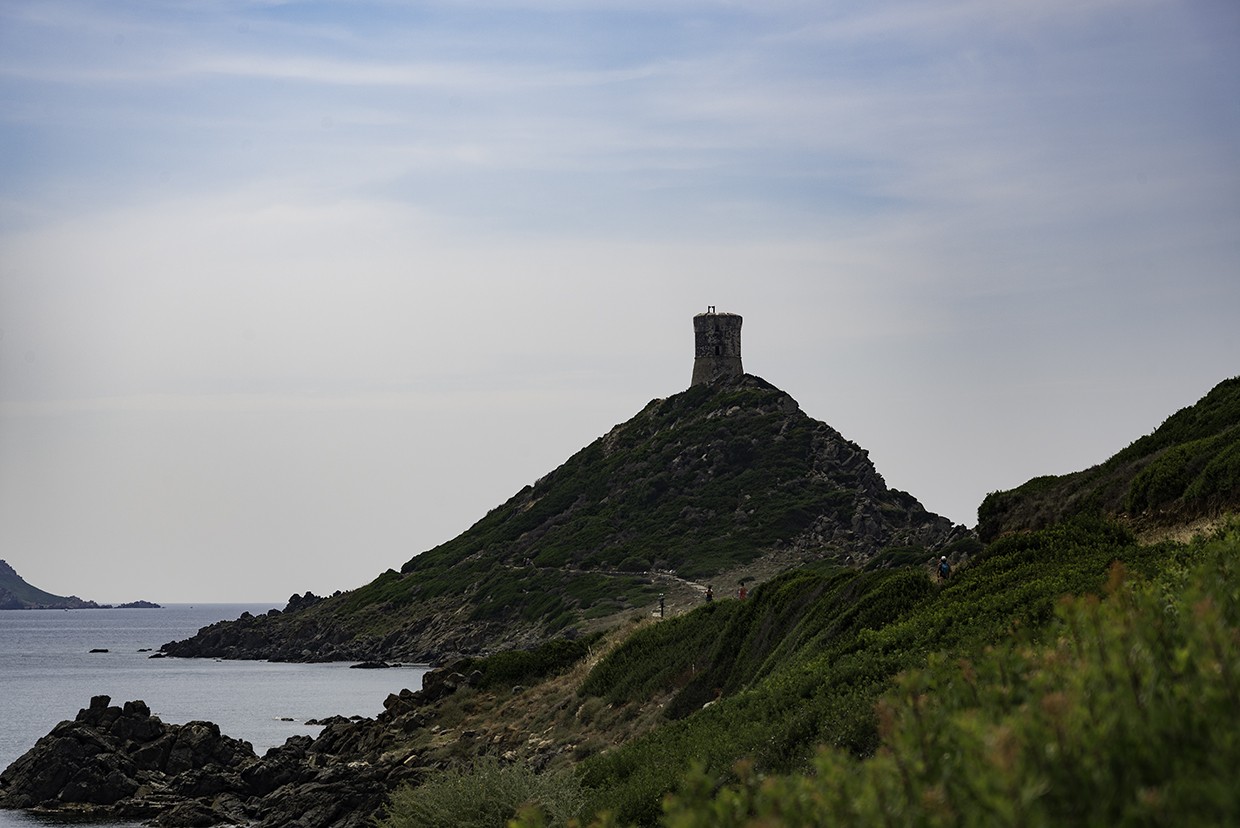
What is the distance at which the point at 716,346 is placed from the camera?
175 metres

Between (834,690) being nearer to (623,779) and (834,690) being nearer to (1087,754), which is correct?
(623,779)

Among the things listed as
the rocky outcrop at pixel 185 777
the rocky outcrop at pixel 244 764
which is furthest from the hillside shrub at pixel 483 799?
the rocky outcrop at pixel 185 777

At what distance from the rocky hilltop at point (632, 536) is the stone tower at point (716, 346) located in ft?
9.92

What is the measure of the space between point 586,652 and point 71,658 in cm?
12612

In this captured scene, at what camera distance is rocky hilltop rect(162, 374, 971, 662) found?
119188 millimetres

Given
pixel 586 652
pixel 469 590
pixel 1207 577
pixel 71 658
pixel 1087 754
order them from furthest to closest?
pixel 71 658 → pixel 469 590 → pixel 586 652 → pixel 1207 577 → pixel 1087 754

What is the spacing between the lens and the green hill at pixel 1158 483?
→ 88.1 feet

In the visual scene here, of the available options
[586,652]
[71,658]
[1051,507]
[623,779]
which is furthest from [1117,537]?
[71,658]

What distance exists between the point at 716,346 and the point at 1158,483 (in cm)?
14663

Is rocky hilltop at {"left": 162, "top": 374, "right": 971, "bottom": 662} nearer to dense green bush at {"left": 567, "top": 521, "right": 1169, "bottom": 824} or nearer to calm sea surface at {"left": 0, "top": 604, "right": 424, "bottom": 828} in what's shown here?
calm sea surface at {"left": 0, "top": 604, "right": 424, "bottom": 828}

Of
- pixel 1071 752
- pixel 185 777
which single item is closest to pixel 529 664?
pixel 185 777

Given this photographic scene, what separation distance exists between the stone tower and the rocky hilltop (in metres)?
3.02

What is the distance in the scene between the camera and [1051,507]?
114 ft

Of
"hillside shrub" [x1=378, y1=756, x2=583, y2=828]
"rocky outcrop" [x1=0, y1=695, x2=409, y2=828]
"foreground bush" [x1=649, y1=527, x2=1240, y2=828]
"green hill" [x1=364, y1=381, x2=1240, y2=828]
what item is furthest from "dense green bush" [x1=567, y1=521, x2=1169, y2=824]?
"rocky outcrop" [x1=0, y1=695, x2=409, y2=828]
